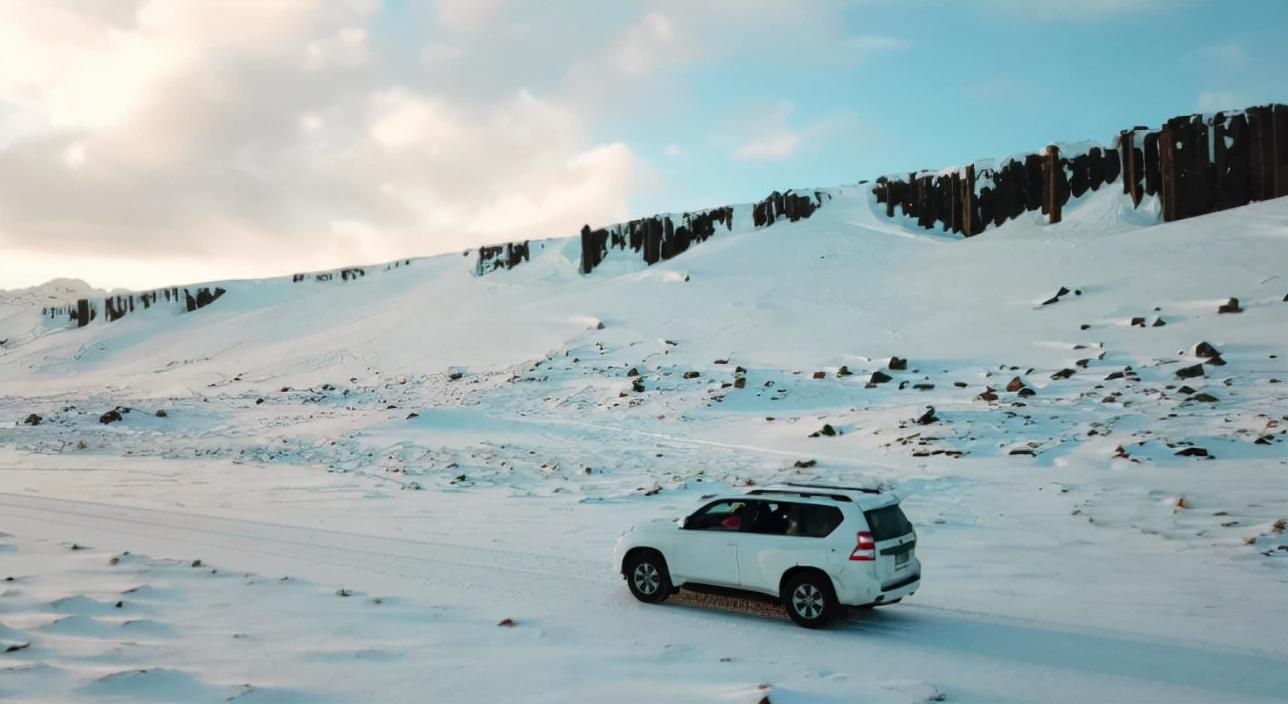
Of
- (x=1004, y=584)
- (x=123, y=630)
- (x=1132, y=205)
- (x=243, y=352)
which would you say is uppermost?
(x=1132, y=205)

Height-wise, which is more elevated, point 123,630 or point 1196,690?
point 123,630

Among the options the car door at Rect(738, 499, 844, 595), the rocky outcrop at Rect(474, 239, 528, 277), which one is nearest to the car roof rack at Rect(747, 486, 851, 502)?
the car door at Rect(738, 499, 844, 595)

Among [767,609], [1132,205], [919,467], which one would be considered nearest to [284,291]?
[1132,205]

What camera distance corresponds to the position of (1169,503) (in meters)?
16.2

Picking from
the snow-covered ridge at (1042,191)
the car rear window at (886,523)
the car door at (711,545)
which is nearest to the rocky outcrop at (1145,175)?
the snow-covered ridge at (1042,191)

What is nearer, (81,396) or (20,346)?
(81,396)

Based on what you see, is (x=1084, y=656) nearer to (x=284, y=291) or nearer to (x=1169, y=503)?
(x=1169, y=503)

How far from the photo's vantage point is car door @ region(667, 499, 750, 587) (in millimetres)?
10844

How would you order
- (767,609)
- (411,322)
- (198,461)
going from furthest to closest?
(411,322) < (198,461) < (767,609)

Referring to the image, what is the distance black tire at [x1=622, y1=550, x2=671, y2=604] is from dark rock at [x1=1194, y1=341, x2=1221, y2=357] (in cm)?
2253

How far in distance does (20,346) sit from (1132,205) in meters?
111

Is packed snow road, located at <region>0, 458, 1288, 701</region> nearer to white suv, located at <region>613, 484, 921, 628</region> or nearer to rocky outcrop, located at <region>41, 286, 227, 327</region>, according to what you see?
white suv, located at <region>613, 484, 921, 628</region>

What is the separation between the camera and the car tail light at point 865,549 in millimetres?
9859

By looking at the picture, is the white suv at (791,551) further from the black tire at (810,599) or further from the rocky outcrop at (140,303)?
the rocky outcrop at (140,303)
